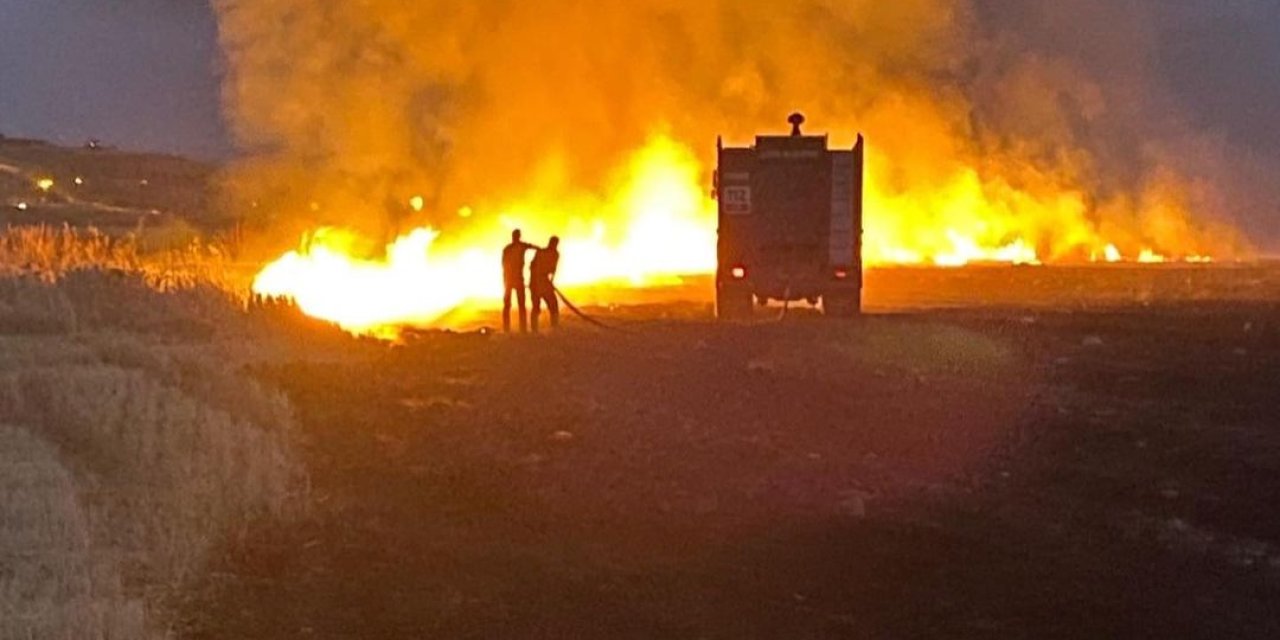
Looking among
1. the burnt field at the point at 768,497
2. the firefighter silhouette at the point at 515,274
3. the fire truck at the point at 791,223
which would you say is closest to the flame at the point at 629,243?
the firefighter silhouette at the point at 515,274

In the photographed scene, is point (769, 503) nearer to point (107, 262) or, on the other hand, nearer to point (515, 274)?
point (515, 274)

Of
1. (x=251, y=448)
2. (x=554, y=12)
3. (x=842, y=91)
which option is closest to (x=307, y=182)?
(x=554, y=12)

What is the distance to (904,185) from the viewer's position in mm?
51125

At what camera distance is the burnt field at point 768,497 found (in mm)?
9250

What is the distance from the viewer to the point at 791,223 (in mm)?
29500

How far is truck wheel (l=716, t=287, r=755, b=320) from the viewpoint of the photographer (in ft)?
96.9

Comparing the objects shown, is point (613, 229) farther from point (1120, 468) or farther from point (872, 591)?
point (872, 591)

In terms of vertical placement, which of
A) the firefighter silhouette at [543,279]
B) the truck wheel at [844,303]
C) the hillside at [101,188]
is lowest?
the truck wheel at [844,303]

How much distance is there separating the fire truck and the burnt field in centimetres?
592

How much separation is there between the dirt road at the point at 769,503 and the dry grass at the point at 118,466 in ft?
1.28

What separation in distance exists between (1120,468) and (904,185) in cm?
3793

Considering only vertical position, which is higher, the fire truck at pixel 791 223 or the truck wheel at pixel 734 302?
the fire truck at pixel 791 223

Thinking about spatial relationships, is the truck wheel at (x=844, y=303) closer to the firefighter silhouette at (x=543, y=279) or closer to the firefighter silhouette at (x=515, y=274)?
the firefighter silhouette at (x=543, y=279)

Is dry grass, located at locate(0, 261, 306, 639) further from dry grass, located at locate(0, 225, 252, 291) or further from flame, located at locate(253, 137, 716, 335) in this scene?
flame, located at locate(253, 137, 716, 335)
